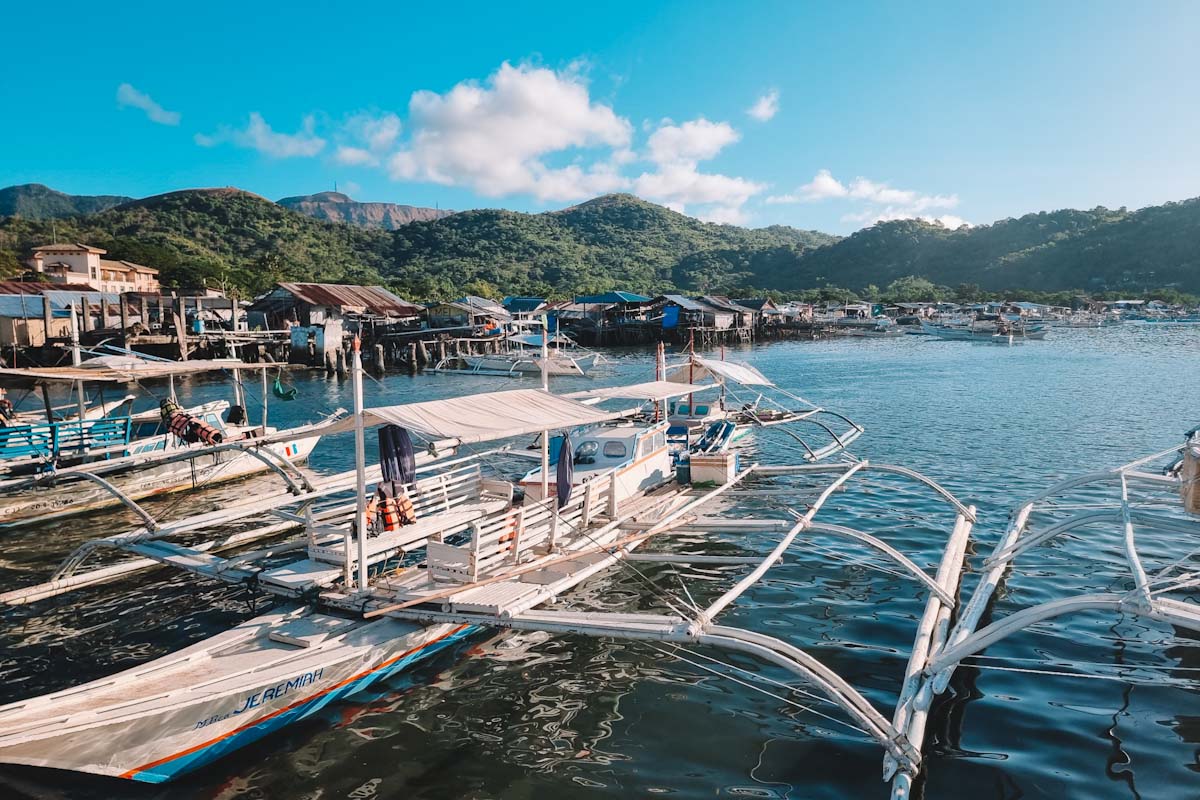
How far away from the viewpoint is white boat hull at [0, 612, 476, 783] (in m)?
7.05

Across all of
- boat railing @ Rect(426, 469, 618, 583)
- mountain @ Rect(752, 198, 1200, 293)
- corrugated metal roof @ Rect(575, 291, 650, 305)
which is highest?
mountain @ Rect(752, 198, 1200, 293)

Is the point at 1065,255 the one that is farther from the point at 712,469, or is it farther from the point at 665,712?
the point at 665,712

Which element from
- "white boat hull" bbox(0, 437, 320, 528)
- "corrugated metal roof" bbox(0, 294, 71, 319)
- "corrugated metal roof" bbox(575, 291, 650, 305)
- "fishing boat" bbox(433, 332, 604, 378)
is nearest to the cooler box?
"white boat hull" bbox(0, 437, 320, 528)

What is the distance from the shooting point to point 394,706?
9609 millimetres

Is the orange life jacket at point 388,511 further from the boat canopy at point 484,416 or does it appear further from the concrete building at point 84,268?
the concrete building at point 84,268

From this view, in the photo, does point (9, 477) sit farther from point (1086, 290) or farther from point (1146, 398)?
point (1086, 290)

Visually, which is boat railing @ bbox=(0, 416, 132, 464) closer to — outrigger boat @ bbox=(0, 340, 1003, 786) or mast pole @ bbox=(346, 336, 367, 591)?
outrigger boat @ bbox=(0, 340, 1003, 786)

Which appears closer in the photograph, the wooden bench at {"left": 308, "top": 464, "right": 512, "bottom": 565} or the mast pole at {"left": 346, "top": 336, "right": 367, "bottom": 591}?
the mast pole at {"left": 346, "top": 336, "right": 367, "bottom": 591}

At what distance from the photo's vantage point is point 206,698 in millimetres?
7711

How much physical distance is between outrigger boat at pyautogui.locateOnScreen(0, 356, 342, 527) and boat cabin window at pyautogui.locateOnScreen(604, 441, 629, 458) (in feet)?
21.9

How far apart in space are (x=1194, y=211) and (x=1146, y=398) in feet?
543

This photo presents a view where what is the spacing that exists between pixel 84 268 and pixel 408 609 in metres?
85.5

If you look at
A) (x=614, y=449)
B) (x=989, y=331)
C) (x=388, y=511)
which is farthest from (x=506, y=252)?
(x=388, y=511)

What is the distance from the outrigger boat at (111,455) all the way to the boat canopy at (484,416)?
6318 mm
